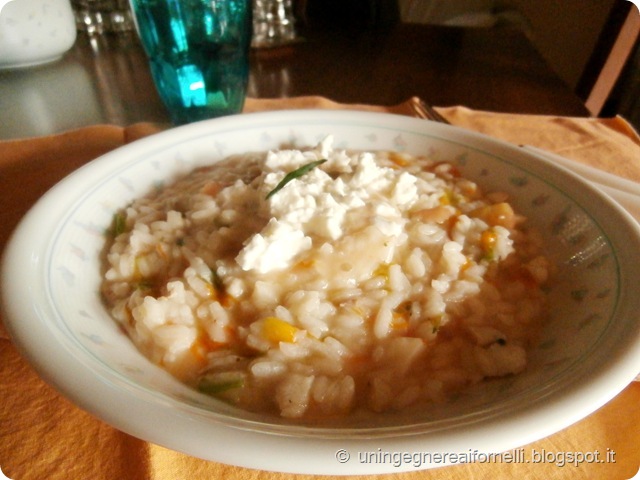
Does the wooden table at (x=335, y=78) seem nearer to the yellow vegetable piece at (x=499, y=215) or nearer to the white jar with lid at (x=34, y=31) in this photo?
the white jar with lid at (x=34, y=31)

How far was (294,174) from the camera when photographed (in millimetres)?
1319

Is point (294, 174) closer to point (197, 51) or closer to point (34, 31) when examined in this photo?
point (197, 51)

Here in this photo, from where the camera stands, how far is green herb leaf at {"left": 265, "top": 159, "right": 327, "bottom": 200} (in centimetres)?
127

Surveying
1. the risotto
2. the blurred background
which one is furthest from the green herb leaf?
the blurred background

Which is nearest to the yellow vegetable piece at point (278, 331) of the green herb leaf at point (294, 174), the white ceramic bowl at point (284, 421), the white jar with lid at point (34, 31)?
the white ceramic bowl at point (284, 421)

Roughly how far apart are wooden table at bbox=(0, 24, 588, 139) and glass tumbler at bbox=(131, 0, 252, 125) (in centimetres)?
33

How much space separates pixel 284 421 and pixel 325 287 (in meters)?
0.35

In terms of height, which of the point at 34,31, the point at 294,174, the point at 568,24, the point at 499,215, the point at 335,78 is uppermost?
the point at 294,174

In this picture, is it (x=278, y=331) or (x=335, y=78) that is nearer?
(x=278, y=331)

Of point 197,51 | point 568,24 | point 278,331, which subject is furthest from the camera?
point 568,24

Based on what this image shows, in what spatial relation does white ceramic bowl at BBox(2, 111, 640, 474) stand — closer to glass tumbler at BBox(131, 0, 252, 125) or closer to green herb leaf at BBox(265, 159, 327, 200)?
green herb leaf at BBox(265, 159, 327, 200)

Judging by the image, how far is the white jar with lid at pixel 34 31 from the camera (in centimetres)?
282

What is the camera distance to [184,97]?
2252 millimetres

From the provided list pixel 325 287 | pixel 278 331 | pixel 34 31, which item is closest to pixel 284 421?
pixel 278 331
